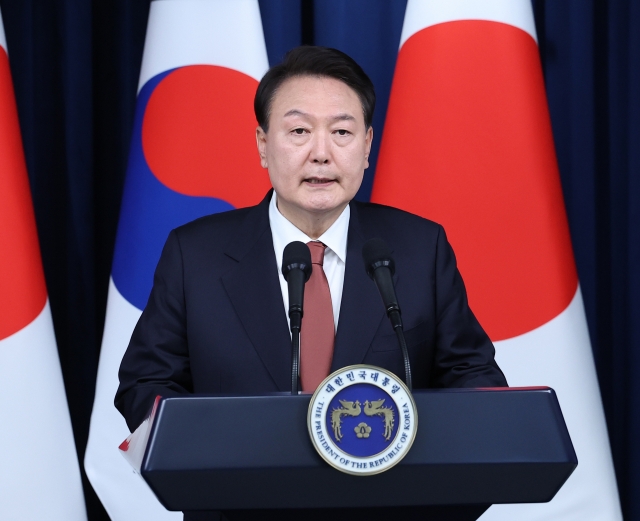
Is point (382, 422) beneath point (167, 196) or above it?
beneath

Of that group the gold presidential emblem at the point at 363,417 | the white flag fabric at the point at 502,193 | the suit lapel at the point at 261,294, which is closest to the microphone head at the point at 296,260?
the gold presidential emblem at the point at 363,417

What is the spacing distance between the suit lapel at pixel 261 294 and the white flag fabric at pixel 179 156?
23.9 inches

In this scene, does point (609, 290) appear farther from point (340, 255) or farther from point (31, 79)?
point (31, 79)

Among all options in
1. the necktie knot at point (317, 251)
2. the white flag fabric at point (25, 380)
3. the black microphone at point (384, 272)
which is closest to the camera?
the black microphone at point (384, 272)

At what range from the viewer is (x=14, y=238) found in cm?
192

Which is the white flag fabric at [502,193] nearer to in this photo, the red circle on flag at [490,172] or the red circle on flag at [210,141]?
the red circle on flag at [490,172]

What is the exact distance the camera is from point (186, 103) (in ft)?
6.77

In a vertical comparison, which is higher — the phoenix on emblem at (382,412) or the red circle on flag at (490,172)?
the red circle on flag at (490,172)

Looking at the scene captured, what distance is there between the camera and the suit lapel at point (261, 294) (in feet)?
4.14

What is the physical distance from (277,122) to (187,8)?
0.90 m

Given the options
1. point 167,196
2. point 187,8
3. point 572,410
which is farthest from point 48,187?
point 572,410

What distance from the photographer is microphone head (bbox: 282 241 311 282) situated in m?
0.96

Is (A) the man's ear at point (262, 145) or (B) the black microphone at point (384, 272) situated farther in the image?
(A) the man's ear at point (262, 145)

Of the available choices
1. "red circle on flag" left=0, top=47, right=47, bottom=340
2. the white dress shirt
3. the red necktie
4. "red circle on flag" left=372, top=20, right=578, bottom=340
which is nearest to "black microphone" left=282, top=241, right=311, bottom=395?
the red necktie
